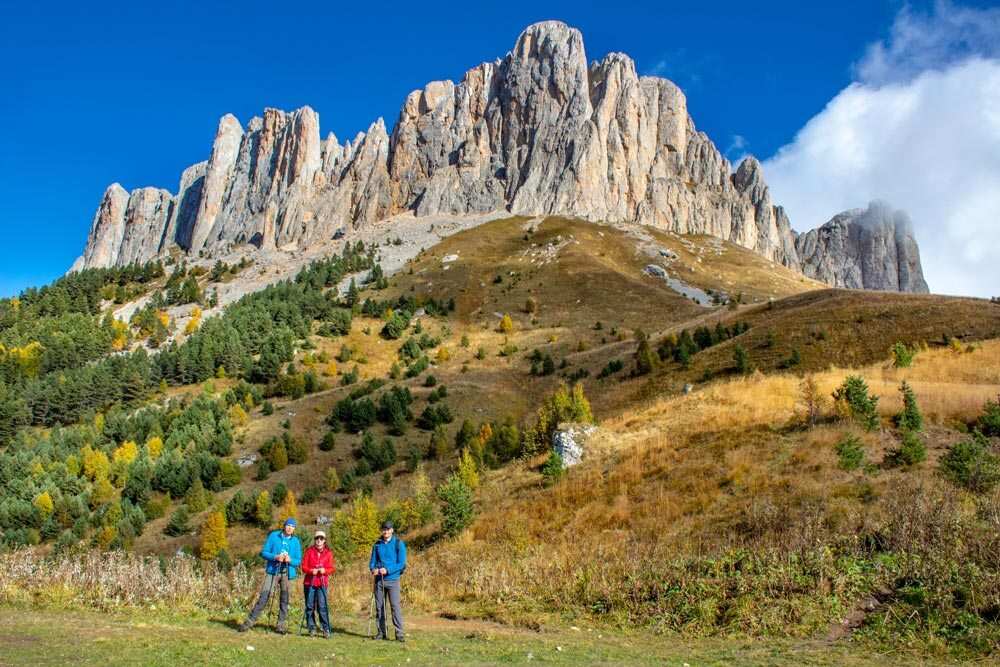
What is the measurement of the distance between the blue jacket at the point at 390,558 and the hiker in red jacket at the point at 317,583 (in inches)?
31.9

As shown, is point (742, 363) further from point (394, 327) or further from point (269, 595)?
point (394, 327)

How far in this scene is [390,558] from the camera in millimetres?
11680

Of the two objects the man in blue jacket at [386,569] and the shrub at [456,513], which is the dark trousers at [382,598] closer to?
the man in blue jacket at [386,569]

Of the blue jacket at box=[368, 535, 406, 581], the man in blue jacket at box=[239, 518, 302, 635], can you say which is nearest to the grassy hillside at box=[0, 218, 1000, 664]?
the man in blue jacket at box=[239, 518, 302, 635]

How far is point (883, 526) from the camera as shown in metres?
12.6

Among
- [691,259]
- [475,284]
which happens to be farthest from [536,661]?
[691,259]

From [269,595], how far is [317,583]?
1.01 m

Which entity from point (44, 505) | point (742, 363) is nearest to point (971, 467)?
point (742, 363)

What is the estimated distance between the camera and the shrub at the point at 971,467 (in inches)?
571

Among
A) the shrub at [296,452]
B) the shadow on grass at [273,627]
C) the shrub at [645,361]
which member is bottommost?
the shadow on grass at [273,627]

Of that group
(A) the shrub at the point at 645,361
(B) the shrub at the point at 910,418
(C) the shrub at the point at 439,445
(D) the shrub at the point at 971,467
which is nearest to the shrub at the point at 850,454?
(D) the shrub at the point at 971,467

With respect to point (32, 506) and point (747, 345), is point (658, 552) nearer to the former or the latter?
point (747, 345)

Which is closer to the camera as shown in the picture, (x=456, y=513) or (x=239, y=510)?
(x=456, y=513)

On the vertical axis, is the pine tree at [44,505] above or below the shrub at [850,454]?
above
